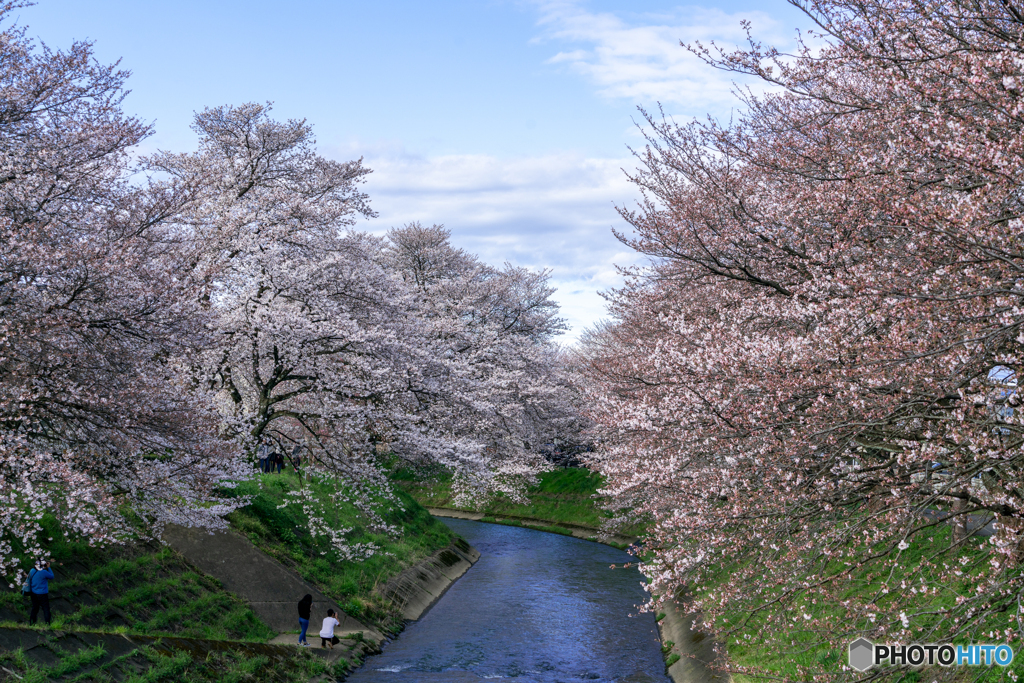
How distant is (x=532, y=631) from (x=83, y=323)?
17.7 metres

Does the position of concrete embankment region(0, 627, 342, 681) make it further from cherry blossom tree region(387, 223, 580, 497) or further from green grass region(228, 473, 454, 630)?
cherry blossom tree region(387, 223, 580, 497)

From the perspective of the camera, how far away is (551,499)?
52.4 m

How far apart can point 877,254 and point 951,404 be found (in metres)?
3.02

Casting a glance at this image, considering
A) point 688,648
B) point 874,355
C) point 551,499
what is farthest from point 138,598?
point 551,499

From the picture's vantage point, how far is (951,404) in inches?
367

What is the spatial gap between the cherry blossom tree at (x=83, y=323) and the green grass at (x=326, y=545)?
696 centimetres

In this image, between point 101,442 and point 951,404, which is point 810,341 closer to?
point 951,404

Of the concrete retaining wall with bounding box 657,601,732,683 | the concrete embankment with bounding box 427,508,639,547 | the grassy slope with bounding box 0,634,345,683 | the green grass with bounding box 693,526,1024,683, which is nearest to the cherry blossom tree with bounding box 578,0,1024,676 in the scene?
the green grass with bounding box 693,526,1024,683

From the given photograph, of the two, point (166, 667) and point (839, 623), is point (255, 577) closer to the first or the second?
point (166, 667)

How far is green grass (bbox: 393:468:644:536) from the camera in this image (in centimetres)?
4909

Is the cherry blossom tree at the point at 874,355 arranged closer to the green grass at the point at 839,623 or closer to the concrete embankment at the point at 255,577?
the green grass at the point at 839,623

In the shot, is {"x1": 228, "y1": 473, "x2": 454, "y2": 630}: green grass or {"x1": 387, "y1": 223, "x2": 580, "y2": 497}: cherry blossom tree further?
{"x1": 387, "y1": 223, "x2": 580, "y2": 497}: cherry blossom tree

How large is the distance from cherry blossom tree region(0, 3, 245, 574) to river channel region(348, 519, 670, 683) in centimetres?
877

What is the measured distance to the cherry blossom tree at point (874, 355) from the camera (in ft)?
29.0
